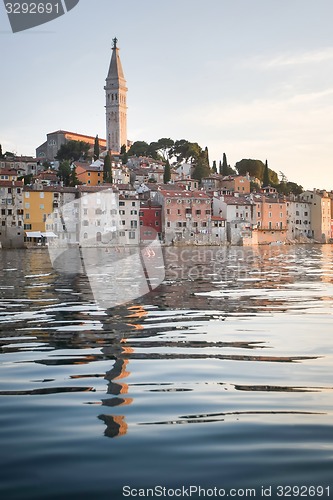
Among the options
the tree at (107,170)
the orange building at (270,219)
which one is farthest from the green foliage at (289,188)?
the tree at (107,170)

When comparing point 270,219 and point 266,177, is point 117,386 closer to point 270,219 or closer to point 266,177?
point 270,219

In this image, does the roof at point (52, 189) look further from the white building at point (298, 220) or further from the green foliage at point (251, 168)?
the green foliage at point (251, 168)

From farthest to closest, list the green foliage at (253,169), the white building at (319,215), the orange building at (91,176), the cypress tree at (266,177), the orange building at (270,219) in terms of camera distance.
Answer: the green foliage at (253,169) < the cypress tree at (266,177) < the white building at (319,215) < the orange building at (270,219) < the orange building at (91,176)

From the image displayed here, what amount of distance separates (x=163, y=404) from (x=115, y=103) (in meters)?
138

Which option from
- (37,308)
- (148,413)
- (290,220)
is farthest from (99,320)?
(290,220)

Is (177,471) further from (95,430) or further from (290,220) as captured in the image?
(290,220)

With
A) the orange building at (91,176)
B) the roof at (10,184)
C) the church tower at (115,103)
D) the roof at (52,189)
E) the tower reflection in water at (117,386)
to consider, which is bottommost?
the tower reflection in water at (117,386)

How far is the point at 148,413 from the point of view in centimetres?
477

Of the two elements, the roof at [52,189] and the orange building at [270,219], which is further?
the orange building at [270,219]

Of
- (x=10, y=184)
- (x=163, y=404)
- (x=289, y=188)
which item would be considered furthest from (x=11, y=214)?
(x=163, y=404)

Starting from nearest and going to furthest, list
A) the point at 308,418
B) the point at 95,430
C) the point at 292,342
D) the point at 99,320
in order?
the point at 95,430, the point at 308,418, the point at 292,342, the point at 99,320

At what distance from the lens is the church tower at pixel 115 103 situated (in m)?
137

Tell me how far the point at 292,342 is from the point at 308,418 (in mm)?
3542

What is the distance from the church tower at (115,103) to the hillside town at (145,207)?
23.2 m
